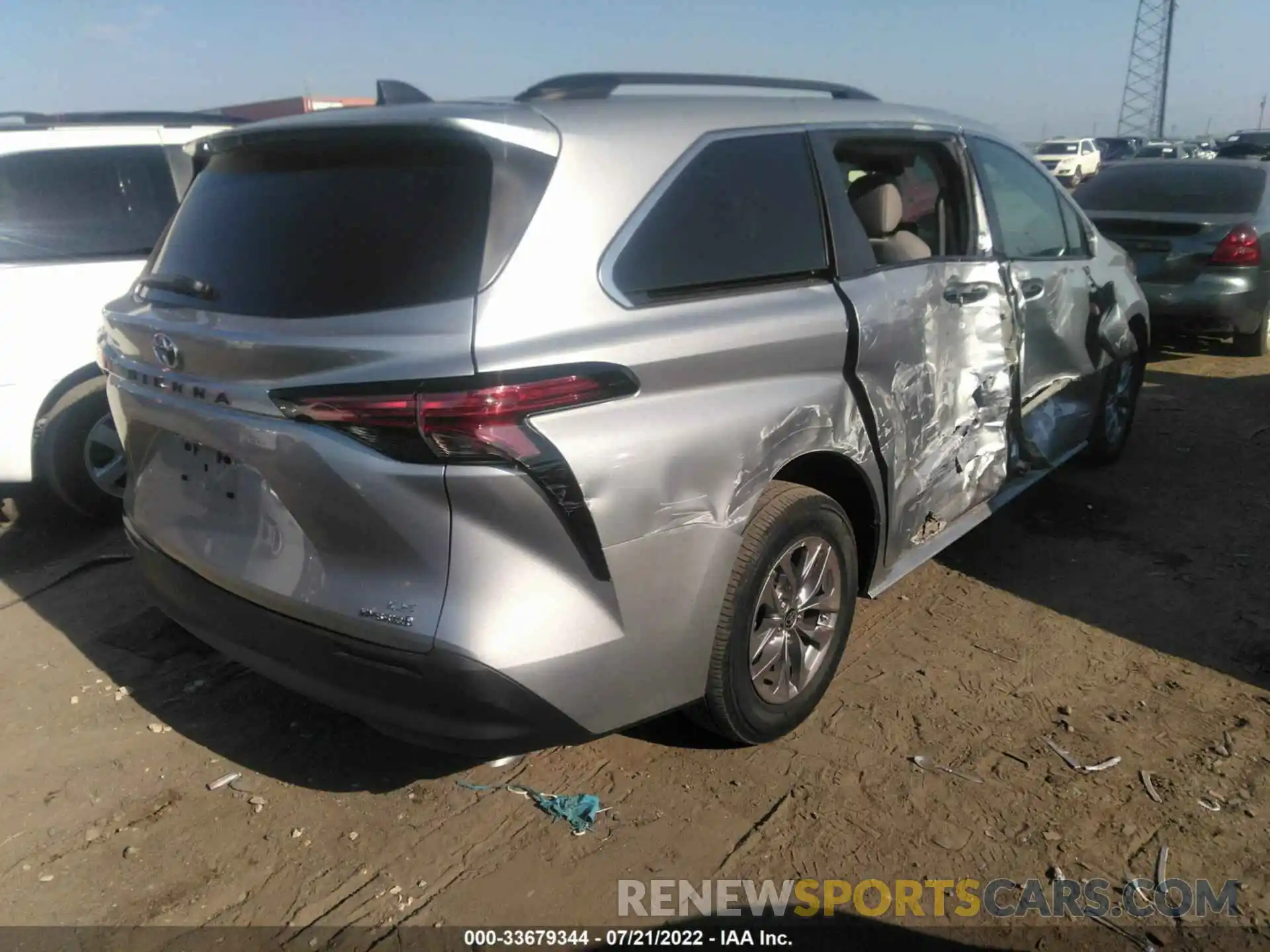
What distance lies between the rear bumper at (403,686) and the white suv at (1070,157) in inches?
1318

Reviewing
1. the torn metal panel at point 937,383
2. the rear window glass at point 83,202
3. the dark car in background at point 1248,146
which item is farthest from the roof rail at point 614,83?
the dark car in background at point 1248,146

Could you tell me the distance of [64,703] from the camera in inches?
135

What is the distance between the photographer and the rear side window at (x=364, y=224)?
226 centimetres

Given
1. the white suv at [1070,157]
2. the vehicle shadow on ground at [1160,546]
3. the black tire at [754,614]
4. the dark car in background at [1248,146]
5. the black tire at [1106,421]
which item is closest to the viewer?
the black tire at [754,614]

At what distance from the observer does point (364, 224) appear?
7.91 ft

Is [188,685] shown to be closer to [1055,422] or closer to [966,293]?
[966,293]

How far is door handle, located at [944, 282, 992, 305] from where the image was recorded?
359 centimetres

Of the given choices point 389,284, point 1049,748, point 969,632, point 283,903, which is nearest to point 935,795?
point 1049,748

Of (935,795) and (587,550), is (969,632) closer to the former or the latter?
(935,795)

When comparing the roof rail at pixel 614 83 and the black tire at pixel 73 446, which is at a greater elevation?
the roof rail at pixel 614 83

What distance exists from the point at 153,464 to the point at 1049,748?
2835mm

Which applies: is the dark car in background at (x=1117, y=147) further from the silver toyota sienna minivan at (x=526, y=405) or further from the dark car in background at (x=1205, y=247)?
the silver toyota sienna minivan at (x=526, y=405)

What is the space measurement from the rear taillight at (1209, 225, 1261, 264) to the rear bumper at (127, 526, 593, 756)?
7307 mm

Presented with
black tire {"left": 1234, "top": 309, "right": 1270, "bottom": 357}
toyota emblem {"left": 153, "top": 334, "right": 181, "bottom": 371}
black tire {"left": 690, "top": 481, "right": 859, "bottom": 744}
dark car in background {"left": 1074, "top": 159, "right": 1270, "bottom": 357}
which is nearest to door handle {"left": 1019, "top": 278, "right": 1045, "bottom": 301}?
black tire {"left": 690, "top": 481, "right": 859, "bottom": 744}
